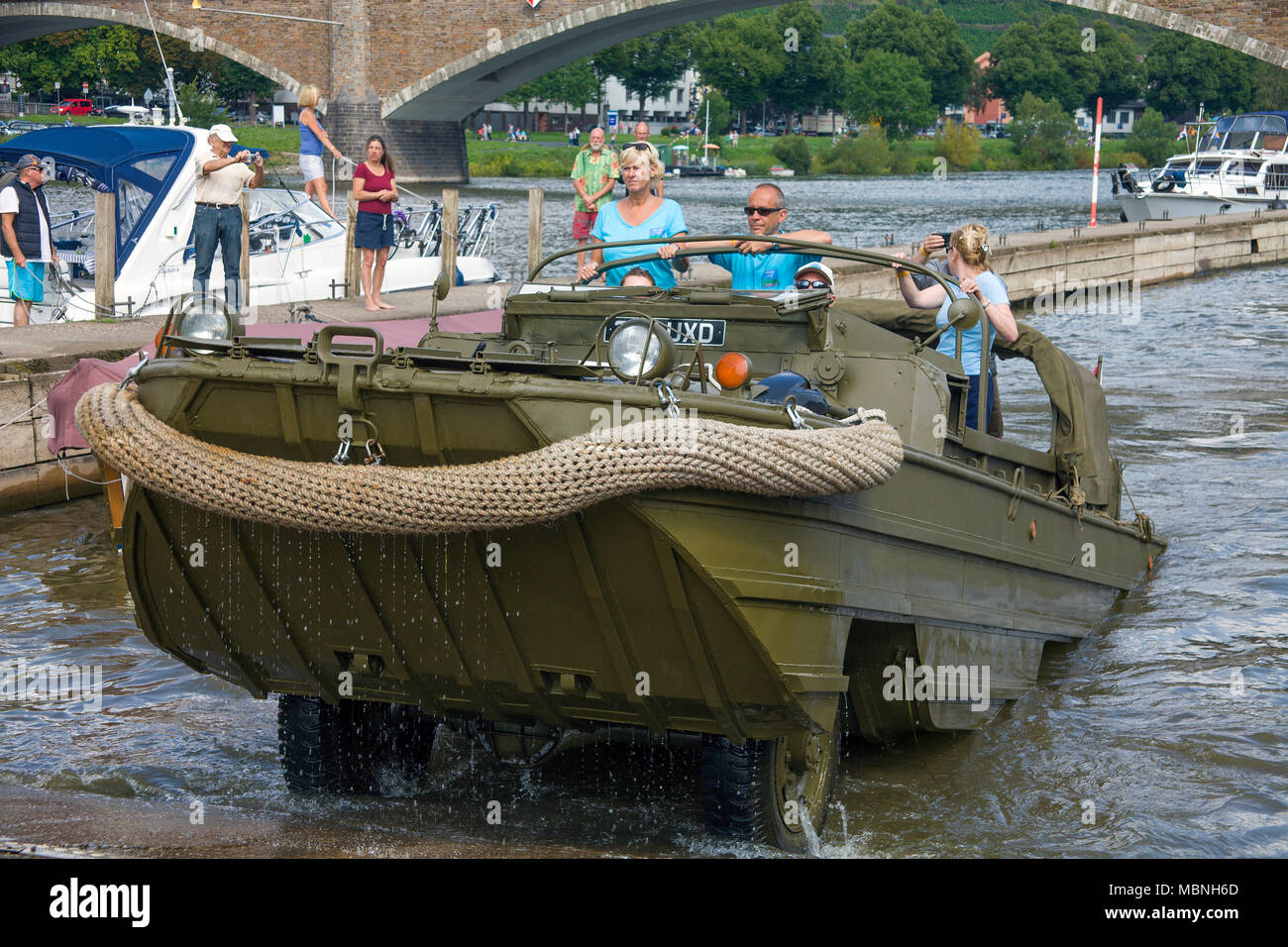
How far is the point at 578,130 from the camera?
348ft

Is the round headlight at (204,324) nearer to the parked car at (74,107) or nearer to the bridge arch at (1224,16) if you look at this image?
the bridge arch at (1224,16)

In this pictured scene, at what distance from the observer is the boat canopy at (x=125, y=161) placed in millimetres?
14672

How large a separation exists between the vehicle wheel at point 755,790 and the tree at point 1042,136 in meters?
82.9

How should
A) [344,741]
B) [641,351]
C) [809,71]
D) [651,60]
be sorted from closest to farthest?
[641,351], [344,741], [809,71], [651,60]

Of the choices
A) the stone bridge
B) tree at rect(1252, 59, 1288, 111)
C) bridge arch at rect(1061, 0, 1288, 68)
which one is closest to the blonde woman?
bridge arch at rect(1061, 0, 1288, 68)

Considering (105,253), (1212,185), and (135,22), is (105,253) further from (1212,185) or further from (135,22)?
(135,22)

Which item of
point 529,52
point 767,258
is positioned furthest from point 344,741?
point 529,52

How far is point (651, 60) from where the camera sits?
10325 centimetres

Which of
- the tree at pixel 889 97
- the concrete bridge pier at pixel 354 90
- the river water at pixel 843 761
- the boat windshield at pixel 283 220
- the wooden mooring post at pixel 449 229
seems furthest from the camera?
the tree at pixel 889 97

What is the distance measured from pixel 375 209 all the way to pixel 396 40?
1411 inches

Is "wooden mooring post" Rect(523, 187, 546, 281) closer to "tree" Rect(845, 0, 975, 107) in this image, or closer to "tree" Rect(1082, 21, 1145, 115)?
"tree" Rect(845, 0, 975, 107)

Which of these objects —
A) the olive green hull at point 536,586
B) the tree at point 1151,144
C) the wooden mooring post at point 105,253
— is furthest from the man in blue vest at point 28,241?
the tree at point 1151,144

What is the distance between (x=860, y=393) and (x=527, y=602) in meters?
1.48

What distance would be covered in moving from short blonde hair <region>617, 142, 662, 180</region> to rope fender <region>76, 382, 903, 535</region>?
2.30 m
